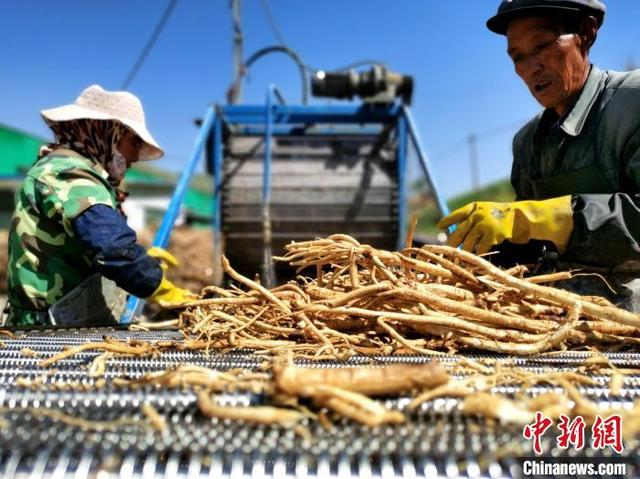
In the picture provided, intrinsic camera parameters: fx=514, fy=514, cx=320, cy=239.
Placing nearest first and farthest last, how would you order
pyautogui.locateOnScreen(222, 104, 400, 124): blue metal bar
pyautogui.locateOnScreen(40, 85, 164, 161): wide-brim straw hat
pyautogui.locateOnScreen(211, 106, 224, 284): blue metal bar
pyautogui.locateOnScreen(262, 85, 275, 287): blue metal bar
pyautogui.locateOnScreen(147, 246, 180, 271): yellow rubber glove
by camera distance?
pyautogui.locateOnScreen(40, 85, 164, 161): wide-brim straw hat → pyautogui.locateOnScreen(147, 246, 180, 271): yellow rubber glove → pyautogui.locateOnScreen(262, 85, 275, 287): blue metal bar → pyautogui.locateOnScreen(211, 106, 224, 284): blue metal bar → pyautogui.locateOnScreen(222, 104, 400, 124): blue metal bar

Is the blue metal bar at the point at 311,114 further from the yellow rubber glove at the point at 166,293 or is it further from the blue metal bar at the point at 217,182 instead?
the yellow rubber glove at the point at 166,293

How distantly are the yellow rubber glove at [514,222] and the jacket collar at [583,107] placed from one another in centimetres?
46

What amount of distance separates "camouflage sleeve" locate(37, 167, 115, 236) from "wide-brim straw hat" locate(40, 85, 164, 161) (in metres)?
0.38

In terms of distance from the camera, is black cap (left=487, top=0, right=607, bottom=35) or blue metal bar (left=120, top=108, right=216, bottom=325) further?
blue metal bar (left=120, top=108, right=216, bottom=325)

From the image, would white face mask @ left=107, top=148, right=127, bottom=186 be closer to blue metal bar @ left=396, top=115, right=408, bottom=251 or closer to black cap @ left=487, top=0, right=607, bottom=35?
black cap @ left=487, top=0, right=607, bottom=35

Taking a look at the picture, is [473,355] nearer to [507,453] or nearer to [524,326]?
[524,326]

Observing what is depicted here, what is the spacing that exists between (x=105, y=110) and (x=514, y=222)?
7.35 ft

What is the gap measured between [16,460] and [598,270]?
215 cm

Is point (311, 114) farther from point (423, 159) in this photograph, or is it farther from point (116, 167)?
point (116, 167)

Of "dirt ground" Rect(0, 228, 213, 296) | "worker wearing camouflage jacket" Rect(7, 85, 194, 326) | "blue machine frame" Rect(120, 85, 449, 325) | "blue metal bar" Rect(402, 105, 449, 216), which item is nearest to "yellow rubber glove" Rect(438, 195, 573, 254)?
"worker wearing camouflage jacket" Rect(7, 85, 194, 326)

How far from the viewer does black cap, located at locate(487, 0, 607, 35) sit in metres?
2.33

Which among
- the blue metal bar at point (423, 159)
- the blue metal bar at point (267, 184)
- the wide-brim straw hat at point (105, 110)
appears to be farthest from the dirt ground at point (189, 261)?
the wide-brim straw hat at point (105, 110)

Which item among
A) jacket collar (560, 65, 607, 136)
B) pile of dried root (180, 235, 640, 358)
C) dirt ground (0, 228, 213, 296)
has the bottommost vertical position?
dirt ground (0, 228, 213, 296)

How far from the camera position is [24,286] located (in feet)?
8.40
